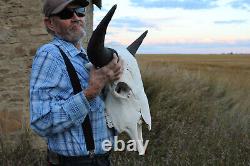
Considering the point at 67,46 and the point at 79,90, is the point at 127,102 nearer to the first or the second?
the point at 79,90

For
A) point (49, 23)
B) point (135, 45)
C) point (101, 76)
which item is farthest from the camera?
point (135, 45)

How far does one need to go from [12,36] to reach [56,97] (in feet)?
17.2

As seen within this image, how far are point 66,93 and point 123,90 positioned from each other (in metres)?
0.36

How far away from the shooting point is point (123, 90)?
9.10ft

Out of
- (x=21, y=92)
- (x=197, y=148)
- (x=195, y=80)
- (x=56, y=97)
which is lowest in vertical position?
(x=195, y=80)

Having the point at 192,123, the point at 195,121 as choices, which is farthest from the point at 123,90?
the point at 195,121

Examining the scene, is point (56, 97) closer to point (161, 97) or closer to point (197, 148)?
point (197, 148)

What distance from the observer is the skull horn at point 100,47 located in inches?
93.6

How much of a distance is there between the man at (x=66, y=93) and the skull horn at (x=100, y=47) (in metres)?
0.05

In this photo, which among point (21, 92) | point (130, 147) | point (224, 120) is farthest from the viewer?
point (224, 120)

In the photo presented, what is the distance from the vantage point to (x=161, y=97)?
10.2 metres

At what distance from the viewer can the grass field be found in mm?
6570

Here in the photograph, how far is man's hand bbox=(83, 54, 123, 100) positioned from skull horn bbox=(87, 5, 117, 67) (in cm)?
3

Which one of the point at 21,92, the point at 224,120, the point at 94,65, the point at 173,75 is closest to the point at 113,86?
the point at 94,65
